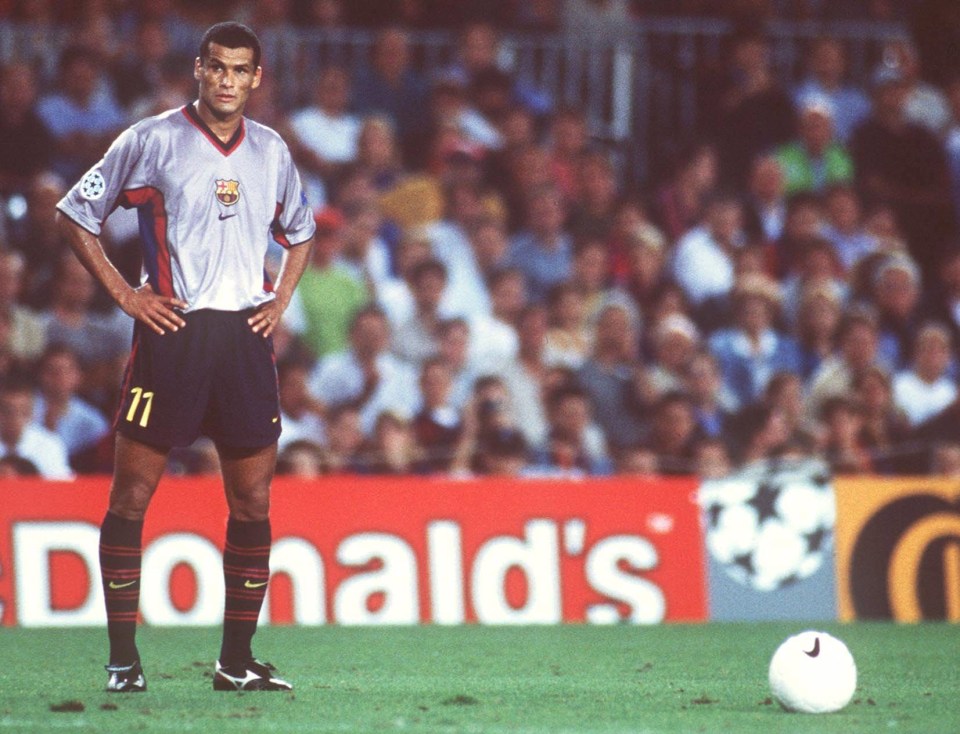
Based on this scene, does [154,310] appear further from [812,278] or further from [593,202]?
[812,278]

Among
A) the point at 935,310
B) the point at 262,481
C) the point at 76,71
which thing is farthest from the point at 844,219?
the point at 262,481

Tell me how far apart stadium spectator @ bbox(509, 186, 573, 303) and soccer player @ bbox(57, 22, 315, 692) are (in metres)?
7.52

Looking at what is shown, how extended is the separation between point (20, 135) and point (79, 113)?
546 millimetres

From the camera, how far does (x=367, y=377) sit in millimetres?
12312

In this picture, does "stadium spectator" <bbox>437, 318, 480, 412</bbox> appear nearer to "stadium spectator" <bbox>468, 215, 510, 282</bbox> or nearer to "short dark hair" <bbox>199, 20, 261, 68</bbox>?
"stadium spectator" <bbox>468, 215, 510, 282</bbox>

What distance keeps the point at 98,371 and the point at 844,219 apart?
6.57 m

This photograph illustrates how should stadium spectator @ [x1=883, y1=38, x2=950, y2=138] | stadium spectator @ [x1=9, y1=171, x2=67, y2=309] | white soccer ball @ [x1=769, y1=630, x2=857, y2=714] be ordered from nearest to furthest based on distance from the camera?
white soccer ball @ [x1=769, y1=630, x2=857, y2=714]
stadium spectator @ [x1=9, y1=171, x2=67, y2=309]
stadium spectator @ [x1=883, y1=38, x2=950, y2=138]

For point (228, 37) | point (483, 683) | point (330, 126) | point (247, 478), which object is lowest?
point (483, 683)

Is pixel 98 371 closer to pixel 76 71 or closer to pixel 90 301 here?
pixel 90 301

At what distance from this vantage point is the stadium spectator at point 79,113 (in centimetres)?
1285

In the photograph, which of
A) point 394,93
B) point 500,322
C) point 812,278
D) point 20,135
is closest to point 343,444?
point 500,322

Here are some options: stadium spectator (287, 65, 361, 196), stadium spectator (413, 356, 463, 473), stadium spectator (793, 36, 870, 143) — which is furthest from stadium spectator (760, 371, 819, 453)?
stadium spectator (793, 36, 870, 143)

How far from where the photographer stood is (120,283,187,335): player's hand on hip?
6.18 meters

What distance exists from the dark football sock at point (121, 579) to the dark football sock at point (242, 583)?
0.33 meters
